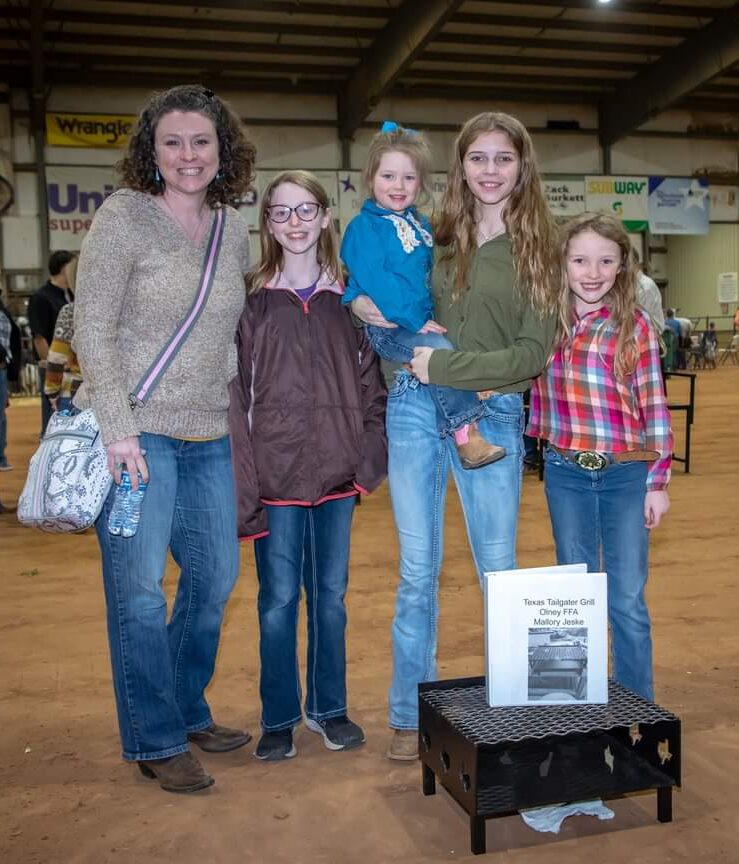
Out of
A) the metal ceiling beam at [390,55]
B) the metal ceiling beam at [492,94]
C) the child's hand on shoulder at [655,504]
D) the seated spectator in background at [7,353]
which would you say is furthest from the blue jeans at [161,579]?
the metal ceiling beam at [492,94]

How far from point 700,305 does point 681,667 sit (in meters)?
22.0

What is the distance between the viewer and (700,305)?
24016 mm

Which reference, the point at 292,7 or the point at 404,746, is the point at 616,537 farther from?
the point at 292,7

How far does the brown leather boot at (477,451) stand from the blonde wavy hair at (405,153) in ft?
2.22

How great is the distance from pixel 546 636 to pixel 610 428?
0.60 metres

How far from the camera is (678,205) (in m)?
20.6

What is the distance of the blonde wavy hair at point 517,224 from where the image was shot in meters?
2.53

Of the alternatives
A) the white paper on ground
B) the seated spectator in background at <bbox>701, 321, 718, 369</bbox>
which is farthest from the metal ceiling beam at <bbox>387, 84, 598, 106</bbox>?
the white paper on ground

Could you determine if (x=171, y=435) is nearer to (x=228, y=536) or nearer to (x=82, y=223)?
(x=228, y=536)

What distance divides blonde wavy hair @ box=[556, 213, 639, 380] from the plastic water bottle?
1.19 meters

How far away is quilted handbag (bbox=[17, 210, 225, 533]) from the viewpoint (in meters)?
2.37

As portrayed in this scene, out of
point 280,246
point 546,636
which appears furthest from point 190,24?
point 546,636

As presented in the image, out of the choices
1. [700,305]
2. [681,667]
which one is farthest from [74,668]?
[700,305]

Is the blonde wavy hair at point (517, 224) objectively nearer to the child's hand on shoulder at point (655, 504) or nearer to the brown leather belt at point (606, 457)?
the brown leather belt at point (606, 457)
